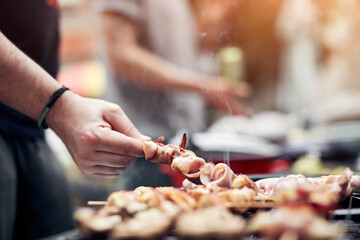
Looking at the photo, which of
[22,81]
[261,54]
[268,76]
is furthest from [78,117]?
[268,76]

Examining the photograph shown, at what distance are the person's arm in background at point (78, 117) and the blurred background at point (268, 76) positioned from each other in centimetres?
125

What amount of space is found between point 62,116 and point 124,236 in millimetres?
854

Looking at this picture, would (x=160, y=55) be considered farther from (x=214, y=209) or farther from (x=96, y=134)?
(x=214, y=209)

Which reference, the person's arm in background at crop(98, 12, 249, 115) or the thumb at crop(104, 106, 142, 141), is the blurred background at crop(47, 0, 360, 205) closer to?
the person's arm in background at crop(98, 12, 249, 115)

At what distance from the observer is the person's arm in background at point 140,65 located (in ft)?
11.5

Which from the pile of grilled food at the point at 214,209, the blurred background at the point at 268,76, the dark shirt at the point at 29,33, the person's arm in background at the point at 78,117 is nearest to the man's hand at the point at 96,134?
the person's arm in background at the point at 78,117

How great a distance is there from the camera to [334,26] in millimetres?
7371

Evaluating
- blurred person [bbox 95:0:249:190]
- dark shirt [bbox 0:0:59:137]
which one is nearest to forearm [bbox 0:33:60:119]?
dark shirt [bbox 0:0:59:137]

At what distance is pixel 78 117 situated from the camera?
1.63 meters

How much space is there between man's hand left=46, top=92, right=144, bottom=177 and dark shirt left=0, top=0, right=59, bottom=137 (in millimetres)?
721

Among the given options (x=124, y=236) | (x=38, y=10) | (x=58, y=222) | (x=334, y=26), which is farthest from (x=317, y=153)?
(x=334, y=26)

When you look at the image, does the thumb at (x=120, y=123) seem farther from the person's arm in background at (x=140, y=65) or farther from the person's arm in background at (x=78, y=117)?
the person's arm in background at (x=140, y=65)

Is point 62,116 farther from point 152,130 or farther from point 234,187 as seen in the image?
point 152,130

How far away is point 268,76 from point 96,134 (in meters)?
7.47
